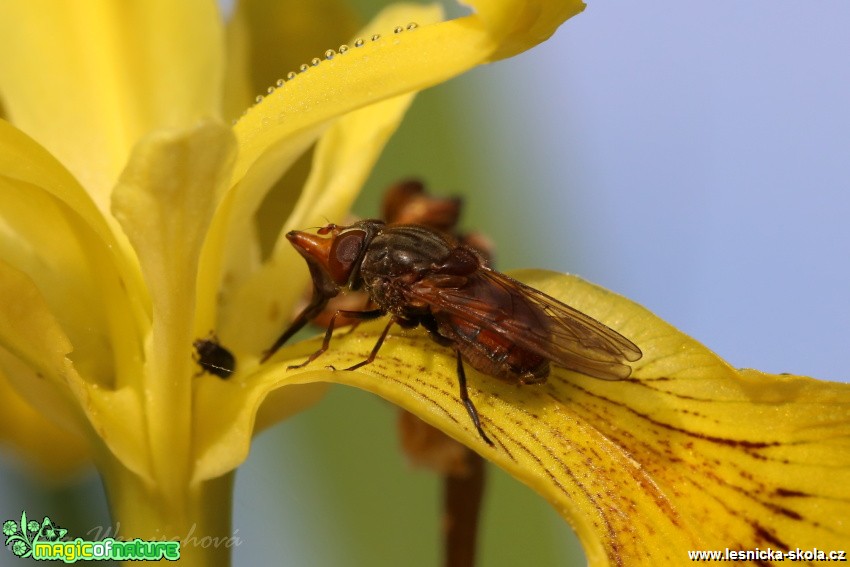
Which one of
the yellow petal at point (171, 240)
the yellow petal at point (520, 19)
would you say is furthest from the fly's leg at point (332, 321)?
the yellow petal at point (520, 19)

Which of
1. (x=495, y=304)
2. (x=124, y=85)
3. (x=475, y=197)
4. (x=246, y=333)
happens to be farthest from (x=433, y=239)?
(x=475, y=197)

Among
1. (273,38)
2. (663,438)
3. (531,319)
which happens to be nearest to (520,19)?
(531,319)

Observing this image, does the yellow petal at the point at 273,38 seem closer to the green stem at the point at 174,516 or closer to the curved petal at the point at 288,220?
the curved petal at the point at 288,220

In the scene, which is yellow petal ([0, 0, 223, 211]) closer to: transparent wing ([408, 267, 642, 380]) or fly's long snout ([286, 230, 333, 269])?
fly's long snout ([286, 230, 333, 269])

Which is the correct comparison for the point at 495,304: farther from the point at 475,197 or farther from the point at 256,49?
the point at 475,197

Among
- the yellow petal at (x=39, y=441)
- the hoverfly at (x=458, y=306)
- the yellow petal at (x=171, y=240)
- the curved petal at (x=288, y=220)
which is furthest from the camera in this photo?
the yellow petal at (x=39, y=441)

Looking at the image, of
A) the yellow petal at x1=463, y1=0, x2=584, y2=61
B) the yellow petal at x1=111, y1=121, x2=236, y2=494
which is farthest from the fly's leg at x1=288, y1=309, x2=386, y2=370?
the yellow petal at x1=463, y1=0, x2=584, y2=61

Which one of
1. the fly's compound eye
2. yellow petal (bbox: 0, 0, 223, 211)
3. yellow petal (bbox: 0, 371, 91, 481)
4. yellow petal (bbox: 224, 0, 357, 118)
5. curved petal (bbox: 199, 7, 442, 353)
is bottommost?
yellow petal (bbox: 0, 371, 91, 481)
